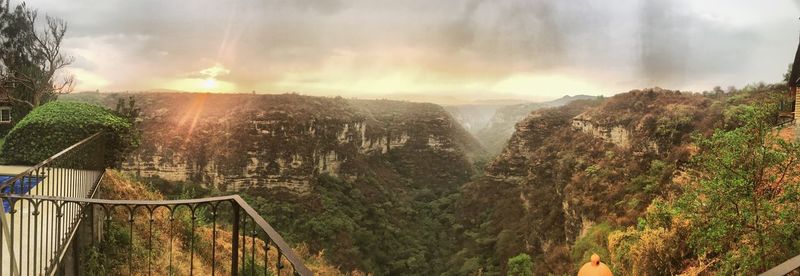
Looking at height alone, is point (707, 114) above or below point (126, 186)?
above

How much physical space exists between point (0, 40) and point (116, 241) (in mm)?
30103

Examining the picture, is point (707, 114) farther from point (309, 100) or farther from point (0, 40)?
point (309, 100)

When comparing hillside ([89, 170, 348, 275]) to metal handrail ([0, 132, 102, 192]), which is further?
hillside ([89, 170, 348, 275])

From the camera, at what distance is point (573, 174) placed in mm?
38875

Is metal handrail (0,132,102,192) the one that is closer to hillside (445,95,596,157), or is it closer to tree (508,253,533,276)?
tree (508,253,533,276)

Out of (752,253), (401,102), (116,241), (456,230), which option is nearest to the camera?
(752,253)

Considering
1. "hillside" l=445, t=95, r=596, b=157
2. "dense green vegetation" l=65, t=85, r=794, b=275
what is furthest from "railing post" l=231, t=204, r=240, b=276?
"hillside" l=445, t=95, r=596, b=157

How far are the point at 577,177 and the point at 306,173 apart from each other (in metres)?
31.6

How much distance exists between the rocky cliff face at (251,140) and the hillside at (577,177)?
19413 millimetres

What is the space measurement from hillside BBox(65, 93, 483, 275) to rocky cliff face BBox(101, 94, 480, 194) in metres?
0.12

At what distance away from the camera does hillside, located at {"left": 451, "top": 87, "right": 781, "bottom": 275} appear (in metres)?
27.9

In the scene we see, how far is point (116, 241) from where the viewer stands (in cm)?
1128

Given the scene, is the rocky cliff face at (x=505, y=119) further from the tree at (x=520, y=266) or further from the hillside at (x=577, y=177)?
the tree at (x=520, y=266)

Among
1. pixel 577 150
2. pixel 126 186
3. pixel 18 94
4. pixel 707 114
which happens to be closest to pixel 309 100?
pixel 577 150
